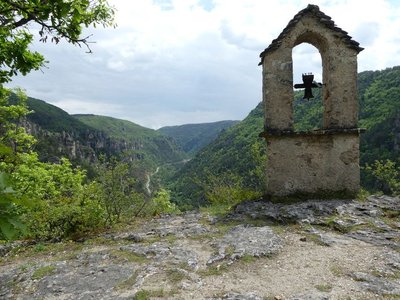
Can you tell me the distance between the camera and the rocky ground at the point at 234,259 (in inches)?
198

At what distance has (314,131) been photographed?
9609mm

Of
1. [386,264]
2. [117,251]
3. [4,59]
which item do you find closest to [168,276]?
[117,251]

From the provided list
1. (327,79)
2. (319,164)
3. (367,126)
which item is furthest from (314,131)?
(367,126)

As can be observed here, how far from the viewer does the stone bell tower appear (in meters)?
9.70

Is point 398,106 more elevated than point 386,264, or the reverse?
point 398,106

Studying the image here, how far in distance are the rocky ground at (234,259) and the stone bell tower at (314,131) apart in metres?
0.79

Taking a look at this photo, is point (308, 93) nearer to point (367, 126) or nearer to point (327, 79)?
point (327, 79)

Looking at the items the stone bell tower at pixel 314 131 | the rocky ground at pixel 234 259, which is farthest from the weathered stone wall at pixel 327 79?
the rocky ground at pixel 234 259

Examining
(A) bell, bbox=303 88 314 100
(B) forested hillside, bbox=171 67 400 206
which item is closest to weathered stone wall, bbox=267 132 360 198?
(A) bell, bbox=303 88 314 100

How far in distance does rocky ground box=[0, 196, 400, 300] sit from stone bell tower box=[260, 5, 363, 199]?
789 mm

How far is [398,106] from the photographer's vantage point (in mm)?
81688

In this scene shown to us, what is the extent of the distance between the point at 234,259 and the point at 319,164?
15.8 ft

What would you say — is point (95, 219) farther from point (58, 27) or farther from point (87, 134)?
point (87, 134)

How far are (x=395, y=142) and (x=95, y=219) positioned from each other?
80.5 meters
